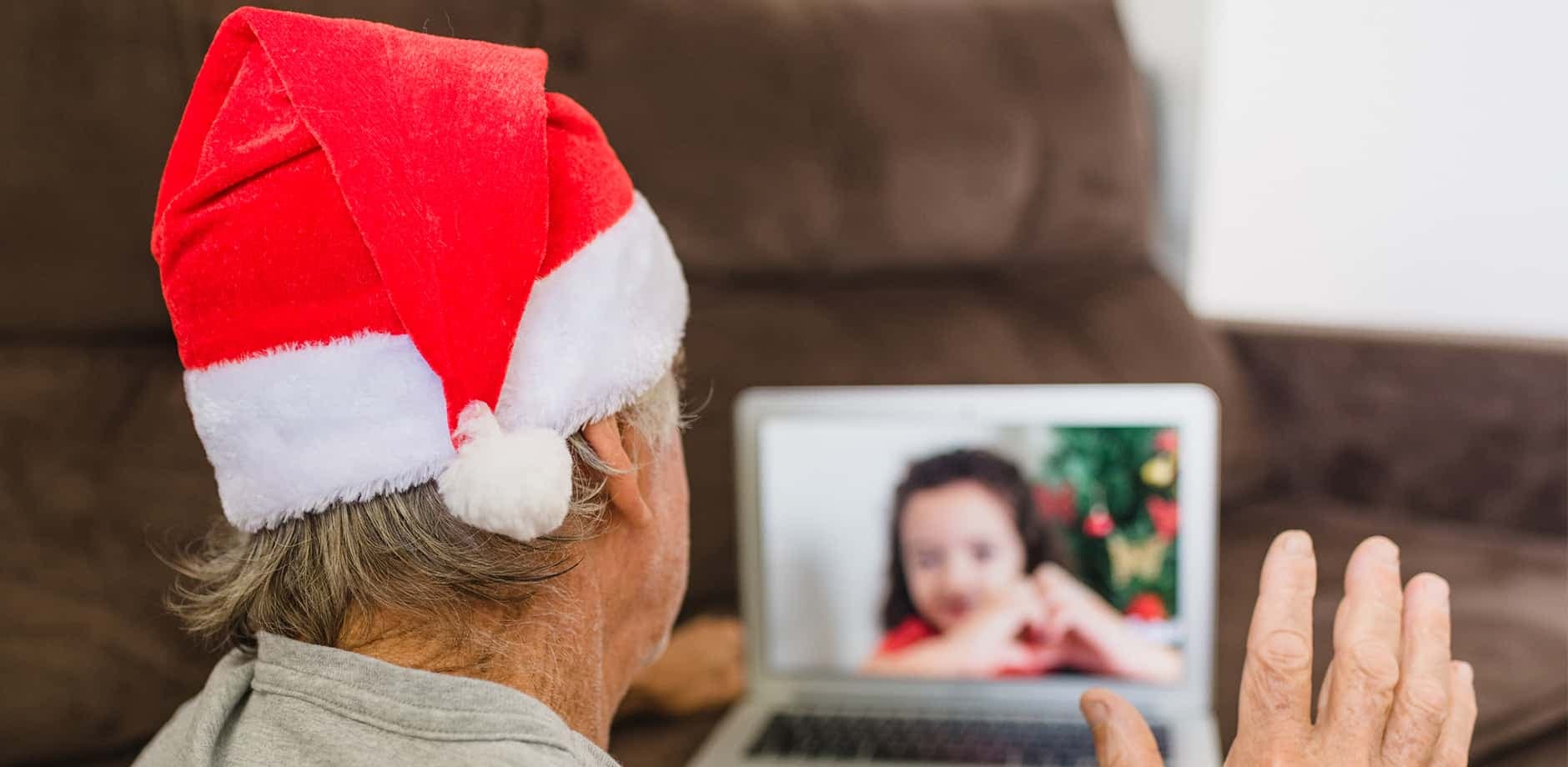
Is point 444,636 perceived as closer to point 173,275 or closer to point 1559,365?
point 173,275

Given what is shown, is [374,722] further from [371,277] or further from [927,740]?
[927,740]

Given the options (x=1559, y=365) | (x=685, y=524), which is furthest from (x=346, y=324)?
(x=1559, y=365)

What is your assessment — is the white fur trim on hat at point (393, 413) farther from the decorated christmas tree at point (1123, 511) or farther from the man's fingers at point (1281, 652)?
the decorated christmas tree at point (1123, 511)

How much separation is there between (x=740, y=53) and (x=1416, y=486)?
0.85m

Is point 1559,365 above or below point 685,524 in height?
below

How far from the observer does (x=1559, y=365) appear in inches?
45.1

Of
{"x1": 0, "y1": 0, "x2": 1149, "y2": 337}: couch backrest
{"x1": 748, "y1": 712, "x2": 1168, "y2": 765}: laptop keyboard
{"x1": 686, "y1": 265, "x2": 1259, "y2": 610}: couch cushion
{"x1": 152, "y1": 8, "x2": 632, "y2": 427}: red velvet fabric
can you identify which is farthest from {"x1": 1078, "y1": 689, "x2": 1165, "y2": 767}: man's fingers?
{"x1": 0, "y1": 0, "x2": 1149, "y2": 337}: couch backrest

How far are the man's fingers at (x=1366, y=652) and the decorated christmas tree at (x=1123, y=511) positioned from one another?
11.5 inches

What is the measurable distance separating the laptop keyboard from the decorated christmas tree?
11 centimetres

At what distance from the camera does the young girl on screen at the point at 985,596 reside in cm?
95

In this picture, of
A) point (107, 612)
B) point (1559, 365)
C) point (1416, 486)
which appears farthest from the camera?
point (1416, 486)

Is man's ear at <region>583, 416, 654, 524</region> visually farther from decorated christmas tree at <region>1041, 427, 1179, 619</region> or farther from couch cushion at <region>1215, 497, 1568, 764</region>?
couch cushion at <region>1215, 497, 1568, 764</region>

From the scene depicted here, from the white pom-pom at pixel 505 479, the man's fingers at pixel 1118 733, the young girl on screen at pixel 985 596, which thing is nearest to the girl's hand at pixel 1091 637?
the young girl on screen at pixel 985 596

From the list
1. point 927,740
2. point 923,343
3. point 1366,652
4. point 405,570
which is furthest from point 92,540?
point 1366,652
